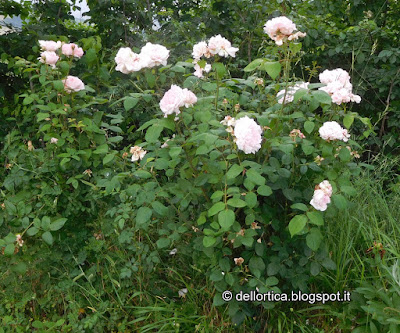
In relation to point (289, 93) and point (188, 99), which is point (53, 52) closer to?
point (188, 99)

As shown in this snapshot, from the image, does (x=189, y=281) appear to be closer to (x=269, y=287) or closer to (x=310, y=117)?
(x=269, y=287)

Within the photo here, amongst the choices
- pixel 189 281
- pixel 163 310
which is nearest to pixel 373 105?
pixel 189 281

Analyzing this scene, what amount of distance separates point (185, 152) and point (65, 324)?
120cm

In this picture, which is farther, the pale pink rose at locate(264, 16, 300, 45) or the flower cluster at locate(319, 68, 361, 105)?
the flower cluster at locate(319, 68, 361, 105)

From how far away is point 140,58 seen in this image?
6.45ft

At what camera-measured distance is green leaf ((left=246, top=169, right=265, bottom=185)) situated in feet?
5.66

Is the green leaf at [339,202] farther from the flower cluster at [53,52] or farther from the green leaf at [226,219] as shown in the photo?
the flower cluster at [53,52]

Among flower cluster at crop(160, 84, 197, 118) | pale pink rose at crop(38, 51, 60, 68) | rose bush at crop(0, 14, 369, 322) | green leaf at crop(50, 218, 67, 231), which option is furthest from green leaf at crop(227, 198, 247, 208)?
pale pink rose at crop(38, 51, 60, 68)

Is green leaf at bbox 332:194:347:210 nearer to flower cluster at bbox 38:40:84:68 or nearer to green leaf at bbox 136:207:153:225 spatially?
green leaf at bbox 136:207:153:225

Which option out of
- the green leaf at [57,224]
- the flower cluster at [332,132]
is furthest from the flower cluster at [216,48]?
the green leaf at [57,224]

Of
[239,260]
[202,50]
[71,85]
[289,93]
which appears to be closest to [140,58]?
[202,50]

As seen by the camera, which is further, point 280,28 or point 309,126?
point 309,126

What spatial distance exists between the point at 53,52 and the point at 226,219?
4.47 feet

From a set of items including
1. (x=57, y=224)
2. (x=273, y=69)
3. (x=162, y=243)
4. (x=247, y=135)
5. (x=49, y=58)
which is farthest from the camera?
(x=49, y=58)
